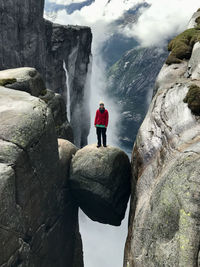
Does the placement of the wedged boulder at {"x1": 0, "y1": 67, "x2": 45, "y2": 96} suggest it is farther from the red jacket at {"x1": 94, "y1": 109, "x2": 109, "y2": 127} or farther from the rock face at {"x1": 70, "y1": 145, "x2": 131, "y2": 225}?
the red jacket at {"x1": 94, "y1": 109, "x2": 109, "y2": 127}

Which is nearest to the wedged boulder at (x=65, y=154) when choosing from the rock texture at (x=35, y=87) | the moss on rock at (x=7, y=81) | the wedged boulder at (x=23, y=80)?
the rock texture at (x=35, y=87)

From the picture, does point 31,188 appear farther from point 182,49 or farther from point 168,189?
point 182,49

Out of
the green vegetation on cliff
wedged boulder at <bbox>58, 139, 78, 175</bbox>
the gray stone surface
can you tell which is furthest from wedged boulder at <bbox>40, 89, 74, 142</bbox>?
the gray stone surface

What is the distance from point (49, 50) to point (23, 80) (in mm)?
49178

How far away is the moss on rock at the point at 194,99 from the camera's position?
52.6 ft

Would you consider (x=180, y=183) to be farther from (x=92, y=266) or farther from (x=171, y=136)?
(x=92, y=266)

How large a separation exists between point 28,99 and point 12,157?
7277 mm

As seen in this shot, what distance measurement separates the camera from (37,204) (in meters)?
18.1

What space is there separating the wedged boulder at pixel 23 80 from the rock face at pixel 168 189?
14965mm

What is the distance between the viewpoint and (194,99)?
16578 mm

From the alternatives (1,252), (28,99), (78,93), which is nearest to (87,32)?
(78,93)

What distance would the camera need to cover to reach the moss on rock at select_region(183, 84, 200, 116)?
16.0 m

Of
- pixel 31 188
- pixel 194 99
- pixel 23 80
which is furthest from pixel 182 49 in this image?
pixel 31 188

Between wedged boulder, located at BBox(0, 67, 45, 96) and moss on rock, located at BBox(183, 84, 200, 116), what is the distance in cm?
1774
